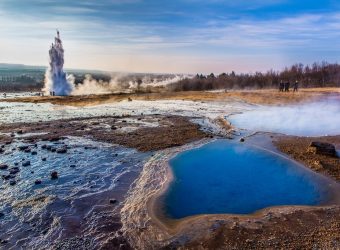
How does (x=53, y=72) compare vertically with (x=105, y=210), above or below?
above

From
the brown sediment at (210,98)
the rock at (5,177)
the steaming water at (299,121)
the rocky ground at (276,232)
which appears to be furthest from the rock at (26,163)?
the brown sediment at (210,98)

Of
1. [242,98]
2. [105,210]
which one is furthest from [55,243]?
[242,98]

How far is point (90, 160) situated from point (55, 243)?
6.60 m

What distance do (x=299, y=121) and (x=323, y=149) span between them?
930cm

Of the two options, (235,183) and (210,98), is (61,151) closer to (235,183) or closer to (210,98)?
(235,183)

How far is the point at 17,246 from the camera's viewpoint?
24.4 feet

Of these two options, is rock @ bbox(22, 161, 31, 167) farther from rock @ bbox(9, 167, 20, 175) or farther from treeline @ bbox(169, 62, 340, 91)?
treeline @ bbox(169, 62, 340, 91)

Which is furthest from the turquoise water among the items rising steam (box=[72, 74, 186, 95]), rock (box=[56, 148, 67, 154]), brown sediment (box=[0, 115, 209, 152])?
rising steam (box=[72, 74, 186, 95])

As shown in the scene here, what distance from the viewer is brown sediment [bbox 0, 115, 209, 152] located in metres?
17.4

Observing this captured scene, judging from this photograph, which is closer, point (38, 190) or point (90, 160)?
point (38, 190)

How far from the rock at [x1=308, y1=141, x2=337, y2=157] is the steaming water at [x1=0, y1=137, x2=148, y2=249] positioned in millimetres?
6932

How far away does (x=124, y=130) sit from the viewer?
20516 millimetres

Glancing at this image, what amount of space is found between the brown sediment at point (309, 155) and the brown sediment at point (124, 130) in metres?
4.32

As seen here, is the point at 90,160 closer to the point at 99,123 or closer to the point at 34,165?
the point at 34,165
